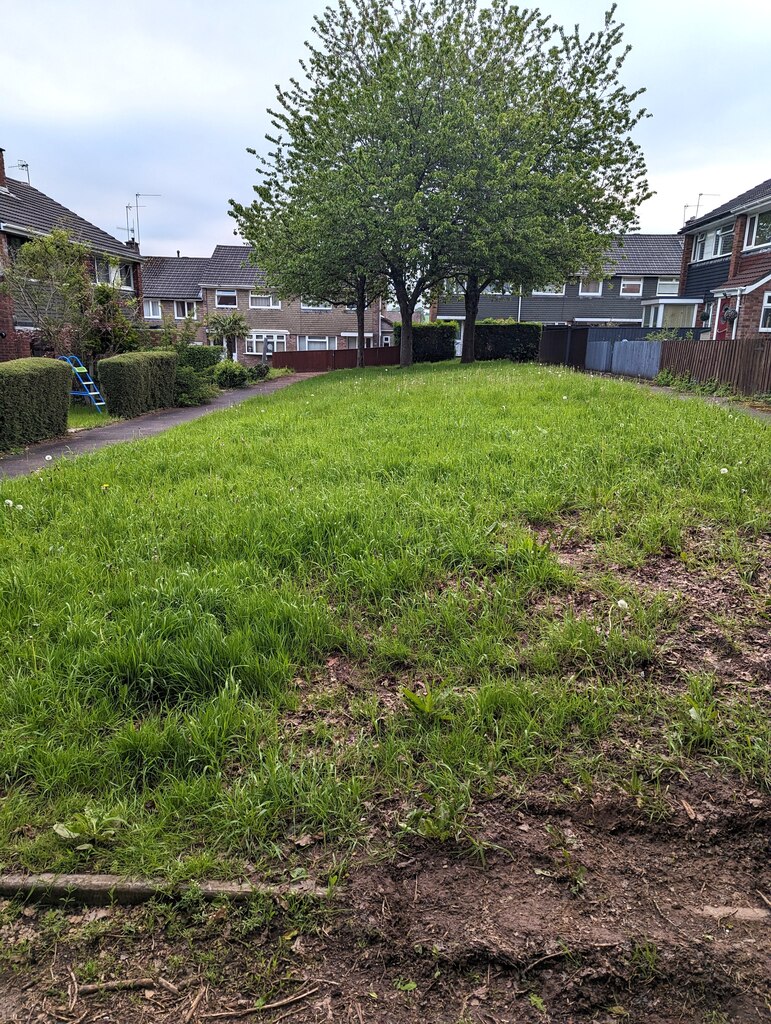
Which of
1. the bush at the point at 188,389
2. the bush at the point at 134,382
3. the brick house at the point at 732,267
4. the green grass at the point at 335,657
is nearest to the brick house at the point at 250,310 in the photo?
the brick house at the point at 732,267

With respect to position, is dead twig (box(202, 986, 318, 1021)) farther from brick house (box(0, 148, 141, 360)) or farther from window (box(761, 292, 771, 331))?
window (box(761, 292, 771, 331))

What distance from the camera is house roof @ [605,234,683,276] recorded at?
43125mm

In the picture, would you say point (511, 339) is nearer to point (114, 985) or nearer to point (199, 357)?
point (199, 357)

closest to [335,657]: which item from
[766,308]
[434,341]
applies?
[766,308]

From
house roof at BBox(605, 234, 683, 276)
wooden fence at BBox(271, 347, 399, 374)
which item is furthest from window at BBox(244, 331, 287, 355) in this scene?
house roof at BBox(605, 234, 683, 276)

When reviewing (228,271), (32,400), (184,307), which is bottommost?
(32,400)

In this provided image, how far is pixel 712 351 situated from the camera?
14938 mm

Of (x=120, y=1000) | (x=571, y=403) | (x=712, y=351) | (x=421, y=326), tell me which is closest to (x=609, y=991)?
(x=120, y=1000)

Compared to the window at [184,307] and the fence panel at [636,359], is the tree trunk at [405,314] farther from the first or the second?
the window at [184,307]

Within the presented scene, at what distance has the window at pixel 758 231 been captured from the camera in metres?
24.7

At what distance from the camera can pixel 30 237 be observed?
22.1 meters

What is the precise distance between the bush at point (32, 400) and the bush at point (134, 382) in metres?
2.47

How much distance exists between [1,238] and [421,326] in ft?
64.6

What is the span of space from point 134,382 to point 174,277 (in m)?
40.6
